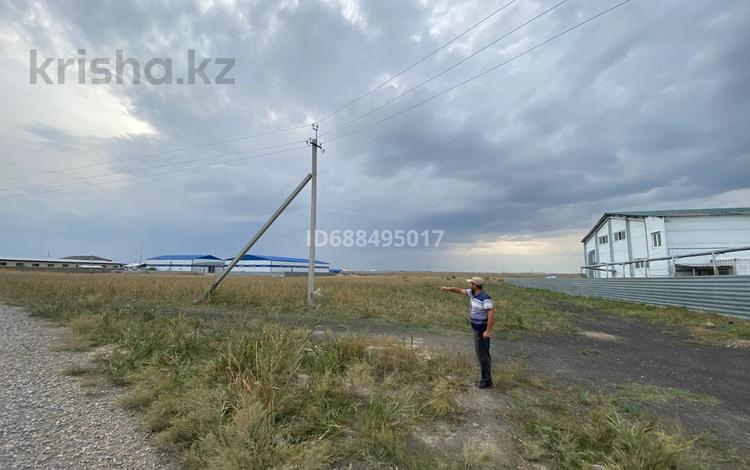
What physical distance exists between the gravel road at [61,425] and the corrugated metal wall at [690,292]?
53.5 feet

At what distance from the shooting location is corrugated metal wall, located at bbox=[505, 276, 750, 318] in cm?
1132

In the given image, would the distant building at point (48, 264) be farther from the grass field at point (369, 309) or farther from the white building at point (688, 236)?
the white building at point (688, 236)

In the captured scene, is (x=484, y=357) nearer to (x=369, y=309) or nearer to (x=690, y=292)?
(x=369, y=309)

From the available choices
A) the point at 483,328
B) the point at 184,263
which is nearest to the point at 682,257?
the point at 483,328

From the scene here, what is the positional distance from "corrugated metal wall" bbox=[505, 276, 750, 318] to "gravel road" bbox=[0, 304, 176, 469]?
16.3 metres

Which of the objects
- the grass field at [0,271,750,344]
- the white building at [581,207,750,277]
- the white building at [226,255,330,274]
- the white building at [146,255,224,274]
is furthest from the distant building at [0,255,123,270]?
the white building at [581,207,750,277]

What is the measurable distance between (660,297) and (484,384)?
16.1 m

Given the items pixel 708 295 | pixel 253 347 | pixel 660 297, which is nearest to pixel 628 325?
pixel 708 295

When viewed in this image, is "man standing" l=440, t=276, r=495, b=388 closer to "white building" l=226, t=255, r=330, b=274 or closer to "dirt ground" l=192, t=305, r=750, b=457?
"dirt ground" l=192, t=305, r=750, b=457

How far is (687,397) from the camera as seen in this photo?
522cm

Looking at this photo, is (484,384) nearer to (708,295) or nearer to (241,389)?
(241,389)

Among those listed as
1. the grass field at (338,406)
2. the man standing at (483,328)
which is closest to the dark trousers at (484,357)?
Result: the man standing at (483,328)

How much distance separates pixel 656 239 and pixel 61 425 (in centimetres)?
3238

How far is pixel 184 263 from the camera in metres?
94.2
